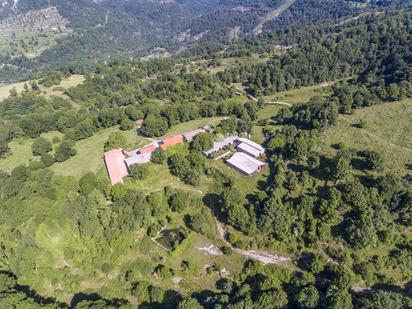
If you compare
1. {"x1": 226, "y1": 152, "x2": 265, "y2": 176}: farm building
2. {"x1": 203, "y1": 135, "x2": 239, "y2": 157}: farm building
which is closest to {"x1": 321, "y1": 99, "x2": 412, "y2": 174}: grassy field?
{"x1": 226, "y1": 152, "x2": 265, "y2": 176}: farm building

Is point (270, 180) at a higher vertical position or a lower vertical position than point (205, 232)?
higher

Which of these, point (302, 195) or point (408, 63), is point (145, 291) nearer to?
point (302, 195)

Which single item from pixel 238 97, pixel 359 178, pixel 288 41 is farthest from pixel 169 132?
pixel 288 41

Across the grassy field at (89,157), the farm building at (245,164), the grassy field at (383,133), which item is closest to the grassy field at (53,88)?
the grassy field at (89,157)

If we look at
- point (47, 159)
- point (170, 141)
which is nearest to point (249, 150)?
point (170, 141)

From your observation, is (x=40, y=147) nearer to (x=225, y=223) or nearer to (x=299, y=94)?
(x=225, y=223)
